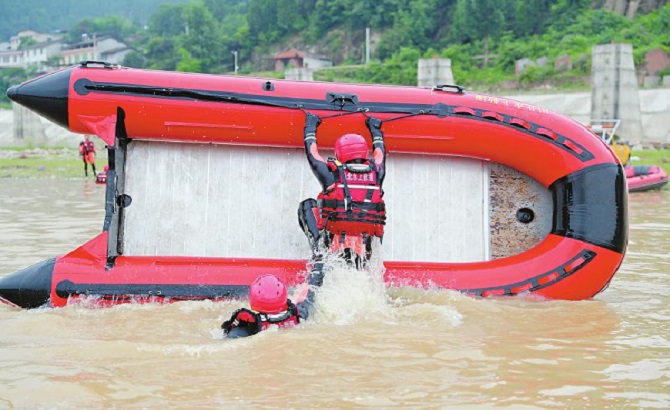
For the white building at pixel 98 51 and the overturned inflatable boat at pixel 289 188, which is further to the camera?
the white building at pixel 98 51

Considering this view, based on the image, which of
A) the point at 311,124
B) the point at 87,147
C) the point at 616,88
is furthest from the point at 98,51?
the point at 311,124

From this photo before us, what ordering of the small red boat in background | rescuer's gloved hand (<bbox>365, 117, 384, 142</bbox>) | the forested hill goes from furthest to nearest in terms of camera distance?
the forested hill < the small red boat in background < rescuer's gloved hand (<bbox>365, 117, 384, 142</bbox>)

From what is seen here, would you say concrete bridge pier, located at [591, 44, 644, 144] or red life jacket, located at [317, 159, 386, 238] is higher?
concrete bridge pier, located at [591, 44, 644, 144]

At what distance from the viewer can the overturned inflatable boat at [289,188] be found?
5398 mm

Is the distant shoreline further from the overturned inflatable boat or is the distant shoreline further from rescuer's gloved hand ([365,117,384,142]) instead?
rescuer's gloved hand ([365,117,384,142])

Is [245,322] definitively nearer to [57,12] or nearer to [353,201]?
[353,201]

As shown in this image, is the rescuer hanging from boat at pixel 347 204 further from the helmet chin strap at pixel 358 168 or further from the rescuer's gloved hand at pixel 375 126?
the rescuer's gloved hand at pixel 375 126

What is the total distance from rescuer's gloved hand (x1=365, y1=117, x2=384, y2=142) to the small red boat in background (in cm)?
962

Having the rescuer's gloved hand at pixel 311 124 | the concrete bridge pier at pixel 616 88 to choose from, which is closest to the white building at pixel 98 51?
the concrete bridge pier at pixel 616 88

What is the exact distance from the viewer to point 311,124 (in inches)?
212

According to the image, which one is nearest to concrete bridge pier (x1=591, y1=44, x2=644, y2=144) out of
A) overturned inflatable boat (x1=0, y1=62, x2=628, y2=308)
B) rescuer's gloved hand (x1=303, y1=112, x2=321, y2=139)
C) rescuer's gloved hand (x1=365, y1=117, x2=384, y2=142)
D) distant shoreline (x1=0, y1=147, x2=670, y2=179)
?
distant shoreline (x1=0, y1=147, x2=670, y2=179)

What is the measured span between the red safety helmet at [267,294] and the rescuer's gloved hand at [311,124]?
116cm

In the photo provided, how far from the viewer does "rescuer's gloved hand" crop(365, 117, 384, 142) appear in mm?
5441

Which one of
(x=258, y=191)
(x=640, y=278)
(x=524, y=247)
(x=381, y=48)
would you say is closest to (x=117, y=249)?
(x=258, y=191)
